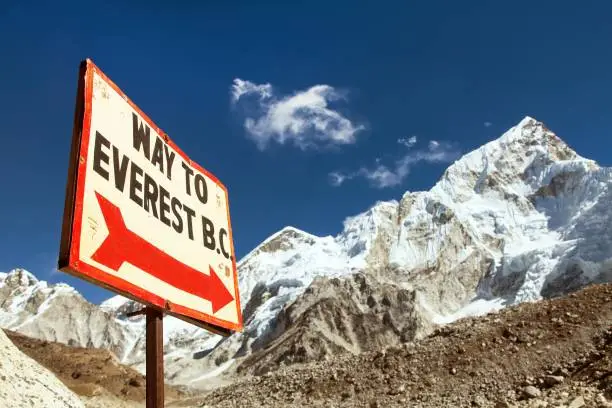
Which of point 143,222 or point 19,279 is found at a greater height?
point 19,279

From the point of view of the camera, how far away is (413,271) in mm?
158125

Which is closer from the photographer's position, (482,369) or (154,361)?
(154,361)

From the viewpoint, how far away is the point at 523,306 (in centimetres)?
2472

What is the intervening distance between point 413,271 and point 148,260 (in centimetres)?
15814

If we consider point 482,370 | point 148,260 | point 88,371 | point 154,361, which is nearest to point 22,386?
point 154,361

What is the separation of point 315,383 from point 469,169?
597ft

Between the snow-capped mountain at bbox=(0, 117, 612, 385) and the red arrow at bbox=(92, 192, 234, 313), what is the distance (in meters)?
90.9

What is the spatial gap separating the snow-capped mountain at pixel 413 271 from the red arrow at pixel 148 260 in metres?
90.9

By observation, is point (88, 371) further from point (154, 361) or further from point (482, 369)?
point (154, 361)

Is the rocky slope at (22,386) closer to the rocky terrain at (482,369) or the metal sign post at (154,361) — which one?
the metal sign post at (154,361)

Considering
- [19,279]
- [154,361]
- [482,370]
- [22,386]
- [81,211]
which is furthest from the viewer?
[19,279]

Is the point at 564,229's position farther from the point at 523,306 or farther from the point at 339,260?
the point at 523,306

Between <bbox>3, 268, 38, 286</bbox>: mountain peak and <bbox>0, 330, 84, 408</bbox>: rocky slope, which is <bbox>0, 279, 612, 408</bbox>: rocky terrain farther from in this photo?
<bbox>3, 268, 38, 286</bbox>: mountain peak

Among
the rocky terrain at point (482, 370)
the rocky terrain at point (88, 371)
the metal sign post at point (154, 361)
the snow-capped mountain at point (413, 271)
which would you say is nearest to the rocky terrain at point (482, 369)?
the rocky terrain at point (482, 370)
